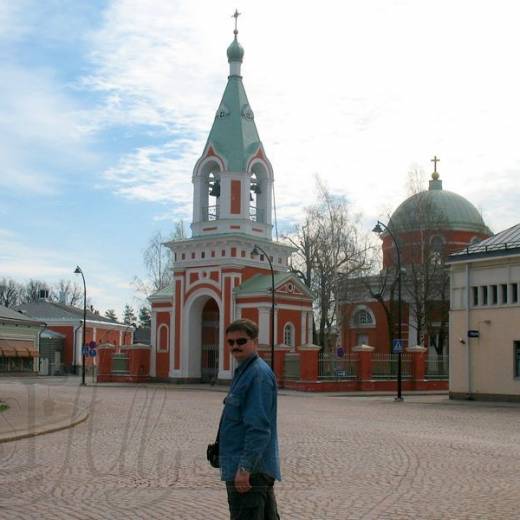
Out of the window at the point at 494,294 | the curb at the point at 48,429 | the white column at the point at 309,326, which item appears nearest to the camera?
the curb at the point at 48,429

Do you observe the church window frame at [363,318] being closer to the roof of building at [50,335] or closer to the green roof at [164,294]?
the green roof at [164,294]

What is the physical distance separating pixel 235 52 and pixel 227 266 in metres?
13.3

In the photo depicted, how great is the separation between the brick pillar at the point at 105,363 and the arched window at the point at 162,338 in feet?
9.25

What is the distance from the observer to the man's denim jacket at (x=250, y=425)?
5.83 metres

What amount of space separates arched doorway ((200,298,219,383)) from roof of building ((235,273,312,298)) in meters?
3.55

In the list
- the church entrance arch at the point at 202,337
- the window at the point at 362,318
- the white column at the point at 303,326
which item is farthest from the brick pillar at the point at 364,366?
the window at the point at 362,318

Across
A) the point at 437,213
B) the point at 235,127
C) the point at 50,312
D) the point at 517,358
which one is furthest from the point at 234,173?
the point at 50,312

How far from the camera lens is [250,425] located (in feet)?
19.2

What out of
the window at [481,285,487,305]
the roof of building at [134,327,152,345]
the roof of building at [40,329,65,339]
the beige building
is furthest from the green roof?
the roof of building at [134,327,152,345]

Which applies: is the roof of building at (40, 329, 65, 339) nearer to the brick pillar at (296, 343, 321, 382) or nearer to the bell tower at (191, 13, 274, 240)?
the bell tower at (191, 13, 274, 240)

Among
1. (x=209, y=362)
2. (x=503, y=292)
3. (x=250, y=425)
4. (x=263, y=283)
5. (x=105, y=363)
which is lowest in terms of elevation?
(x=105, y=363)

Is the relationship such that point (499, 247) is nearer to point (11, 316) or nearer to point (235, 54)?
point (235, 54)

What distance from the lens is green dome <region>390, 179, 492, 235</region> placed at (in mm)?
50969

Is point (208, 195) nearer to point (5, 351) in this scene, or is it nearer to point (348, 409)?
point (5, 351)
